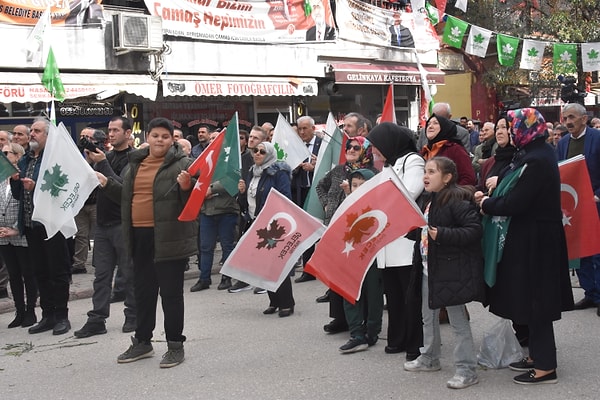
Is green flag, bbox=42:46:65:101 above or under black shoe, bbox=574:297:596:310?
above

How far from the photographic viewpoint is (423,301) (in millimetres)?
5402

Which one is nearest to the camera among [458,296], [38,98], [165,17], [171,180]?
[458,296]

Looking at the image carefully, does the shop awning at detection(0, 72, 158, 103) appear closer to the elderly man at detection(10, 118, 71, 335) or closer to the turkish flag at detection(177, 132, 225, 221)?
the elderly man at detection(10, 118, 71, 335)

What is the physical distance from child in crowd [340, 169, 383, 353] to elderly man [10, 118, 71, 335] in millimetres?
2820

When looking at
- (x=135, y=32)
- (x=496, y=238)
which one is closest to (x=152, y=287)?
(x=496, y=238)

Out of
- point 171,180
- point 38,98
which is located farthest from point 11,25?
point 171,180

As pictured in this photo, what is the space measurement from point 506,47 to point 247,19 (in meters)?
6.92

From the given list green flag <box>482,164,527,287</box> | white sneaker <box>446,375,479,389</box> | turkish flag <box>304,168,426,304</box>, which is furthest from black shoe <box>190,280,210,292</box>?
green flag <box>482,164,527,287</box>

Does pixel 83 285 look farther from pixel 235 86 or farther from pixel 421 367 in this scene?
pixel 235 86

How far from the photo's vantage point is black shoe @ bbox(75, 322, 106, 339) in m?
6.96

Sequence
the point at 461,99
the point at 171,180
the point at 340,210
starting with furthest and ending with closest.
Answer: the point at 461,99, the point at 171,180, the point at 340,210

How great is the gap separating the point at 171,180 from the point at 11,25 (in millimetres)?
8348

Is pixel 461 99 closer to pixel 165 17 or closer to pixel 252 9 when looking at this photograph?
pixel 252 9

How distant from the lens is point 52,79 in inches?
469
